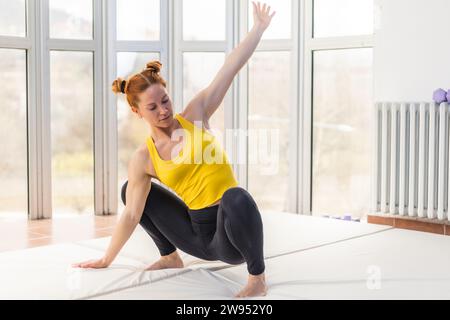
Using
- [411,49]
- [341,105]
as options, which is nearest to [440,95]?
[411,49]

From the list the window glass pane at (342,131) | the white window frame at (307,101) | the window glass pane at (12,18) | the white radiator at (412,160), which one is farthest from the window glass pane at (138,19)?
the white radiator at (412,160)

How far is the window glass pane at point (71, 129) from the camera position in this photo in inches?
195

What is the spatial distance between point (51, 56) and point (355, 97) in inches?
89.5

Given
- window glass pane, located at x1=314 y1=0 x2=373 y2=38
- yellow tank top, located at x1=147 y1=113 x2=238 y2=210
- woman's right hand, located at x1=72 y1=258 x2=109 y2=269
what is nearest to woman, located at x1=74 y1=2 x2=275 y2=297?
yellow tank top, located at x1=147 y1=113 x2=238 y2=210

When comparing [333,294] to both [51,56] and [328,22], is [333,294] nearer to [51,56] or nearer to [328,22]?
[328,22]

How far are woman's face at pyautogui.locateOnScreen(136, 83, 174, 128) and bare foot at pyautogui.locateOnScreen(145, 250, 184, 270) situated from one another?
0.61 metres

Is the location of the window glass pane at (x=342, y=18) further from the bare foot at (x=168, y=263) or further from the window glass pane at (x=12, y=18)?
the bare foot at (x=168, y=263)

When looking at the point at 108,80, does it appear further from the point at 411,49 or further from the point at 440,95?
the point at 440,95

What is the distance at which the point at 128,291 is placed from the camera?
241 centimetres

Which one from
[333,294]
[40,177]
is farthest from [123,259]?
[40,177]

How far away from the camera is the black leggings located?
2.23 metres

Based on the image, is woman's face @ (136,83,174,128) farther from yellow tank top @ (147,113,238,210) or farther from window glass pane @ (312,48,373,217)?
window glass pane @ (312,48,373,217)

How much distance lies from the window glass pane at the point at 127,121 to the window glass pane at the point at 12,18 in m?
0.75
